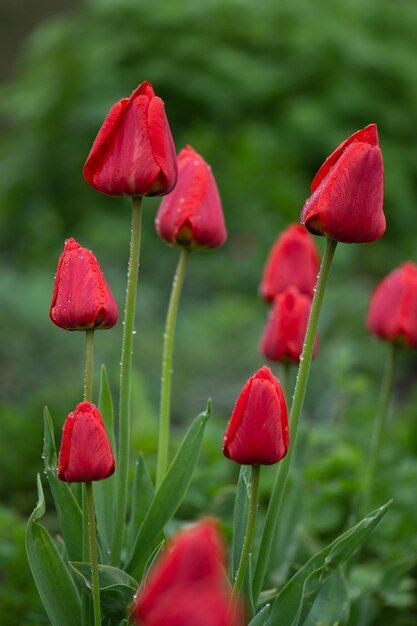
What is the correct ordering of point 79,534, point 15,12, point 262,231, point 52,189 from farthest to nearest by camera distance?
point 15,12, point 52,189, point 262,231, point 79,534

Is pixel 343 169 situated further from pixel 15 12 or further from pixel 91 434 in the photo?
pixel 15 12

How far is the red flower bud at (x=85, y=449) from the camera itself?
127cm

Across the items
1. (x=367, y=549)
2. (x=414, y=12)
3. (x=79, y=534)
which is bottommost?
(x=367, y=549)

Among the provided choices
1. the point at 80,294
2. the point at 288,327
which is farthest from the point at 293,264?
the point at 80,294

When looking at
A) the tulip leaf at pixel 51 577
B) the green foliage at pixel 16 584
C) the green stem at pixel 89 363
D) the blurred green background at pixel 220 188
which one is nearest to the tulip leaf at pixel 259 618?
the tulip leaf at pixel 51 577

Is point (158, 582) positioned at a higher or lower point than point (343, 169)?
lower

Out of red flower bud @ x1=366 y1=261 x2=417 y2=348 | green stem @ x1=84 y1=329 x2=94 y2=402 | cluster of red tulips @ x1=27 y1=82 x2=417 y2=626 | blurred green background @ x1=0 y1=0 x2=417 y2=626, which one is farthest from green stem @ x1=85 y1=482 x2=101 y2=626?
blurred green background @ x1=0 y1=0 x2=417 y2=626

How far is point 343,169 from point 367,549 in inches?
60.5

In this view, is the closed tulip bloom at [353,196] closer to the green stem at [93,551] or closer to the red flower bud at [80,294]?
the red flower bud at [80,294]

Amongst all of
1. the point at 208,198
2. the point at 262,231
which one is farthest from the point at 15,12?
the point at 208,198

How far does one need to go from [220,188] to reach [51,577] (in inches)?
159

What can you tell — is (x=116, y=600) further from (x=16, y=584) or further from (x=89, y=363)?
(x=16, y=584)

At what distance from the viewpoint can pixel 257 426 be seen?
126 cm

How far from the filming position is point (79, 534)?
152 cm
